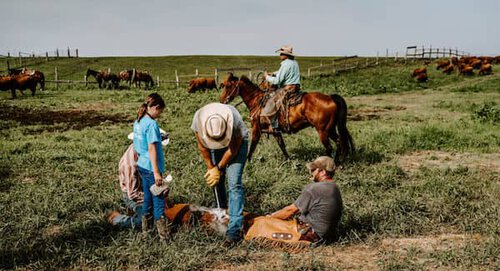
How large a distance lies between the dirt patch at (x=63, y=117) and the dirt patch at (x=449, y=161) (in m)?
10.6

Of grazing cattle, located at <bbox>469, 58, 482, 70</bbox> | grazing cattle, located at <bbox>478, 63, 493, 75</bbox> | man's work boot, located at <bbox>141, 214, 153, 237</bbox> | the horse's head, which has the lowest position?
man's work boot, located at <bbox>141, 214, 153, 237</bbox>

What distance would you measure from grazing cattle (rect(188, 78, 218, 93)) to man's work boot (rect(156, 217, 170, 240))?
27504 mm

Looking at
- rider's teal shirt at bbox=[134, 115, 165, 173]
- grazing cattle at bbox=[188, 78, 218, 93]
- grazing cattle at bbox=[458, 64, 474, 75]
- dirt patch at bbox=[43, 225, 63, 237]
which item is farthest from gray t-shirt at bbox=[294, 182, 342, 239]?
grazing cattle at bbox=[458, 64, 474, 75]

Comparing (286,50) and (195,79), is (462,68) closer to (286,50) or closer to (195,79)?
(195,79)

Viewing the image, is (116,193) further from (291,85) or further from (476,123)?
(476,123)

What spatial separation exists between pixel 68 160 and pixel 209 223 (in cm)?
547

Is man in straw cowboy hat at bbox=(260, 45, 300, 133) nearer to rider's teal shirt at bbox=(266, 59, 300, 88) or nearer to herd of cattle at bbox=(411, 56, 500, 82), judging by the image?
rider's teal shirt at bbox=(266, 59, 300, 88)

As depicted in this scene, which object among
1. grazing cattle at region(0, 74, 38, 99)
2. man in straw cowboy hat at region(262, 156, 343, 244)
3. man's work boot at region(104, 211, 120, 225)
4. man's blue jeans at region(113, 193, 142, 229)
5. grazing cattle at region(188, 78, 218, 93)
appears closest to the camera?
man in straw cowboy hat at region(262, 156, 343, 244)

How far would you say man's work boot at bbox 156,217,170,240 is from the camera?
502 cm

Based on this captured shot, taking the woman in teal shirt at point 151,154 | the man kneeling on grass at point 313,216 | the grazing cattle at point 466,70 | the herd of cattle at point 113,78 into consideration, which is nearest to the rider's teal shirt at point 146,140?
the woman in teal shirt at point 151,154

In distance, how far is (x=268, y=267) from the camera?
15.0 feet

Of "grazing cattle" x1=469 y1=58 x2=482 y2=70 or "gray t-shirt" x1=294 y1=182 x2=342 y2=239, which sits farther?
"grazing cattle" x1=469 y1=58 x2=482 y2=70

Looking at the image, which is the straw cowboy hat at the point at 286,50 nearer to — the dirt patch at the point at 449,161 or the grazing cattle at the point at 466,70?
the dirt patch at the point at 449,161

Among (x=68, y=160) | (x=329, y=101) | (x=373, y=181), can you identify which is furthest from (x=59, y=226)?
(x=329, y=101)
